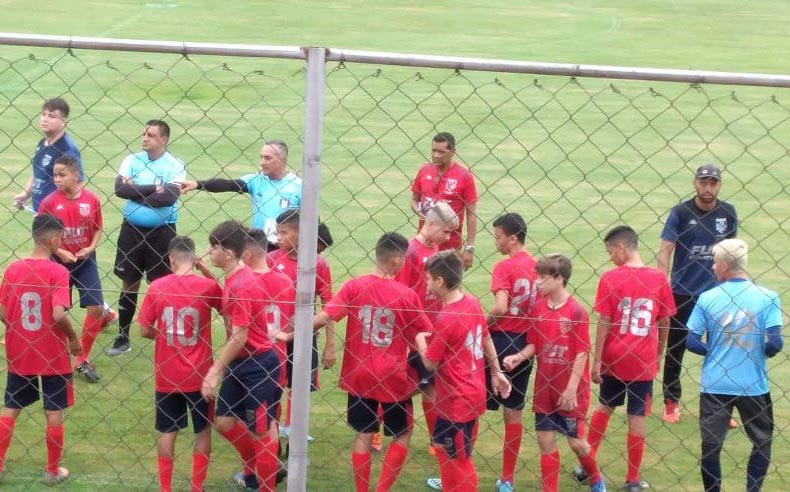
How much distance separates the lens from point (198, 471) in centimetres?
635

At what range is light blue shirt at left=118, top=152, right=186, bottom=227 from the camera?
27.8 ft

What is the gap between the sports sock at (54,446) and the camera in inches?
257

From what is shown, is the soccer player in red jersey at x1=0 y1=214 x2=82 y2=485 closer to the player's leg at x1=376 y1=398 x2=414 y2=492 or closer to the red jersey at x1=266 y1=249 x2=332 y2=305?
the red jersey at x1=266 y1=249 x2=332 y2=305

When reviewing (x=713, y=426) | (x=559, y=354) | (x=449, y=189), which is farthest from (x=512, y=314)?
(x=449, y=189)

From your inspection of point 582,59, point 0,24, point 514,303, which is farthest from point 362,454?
point 0,24

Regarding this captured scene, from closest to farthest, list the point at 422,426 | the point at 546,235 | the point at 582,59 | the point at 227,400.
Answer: the point at 227,400, the point at 422,426, the point at 546,235, the point at 582,59

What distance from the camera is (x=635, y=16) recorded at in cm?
3008

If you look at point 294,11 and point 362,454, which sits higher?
point 294,11

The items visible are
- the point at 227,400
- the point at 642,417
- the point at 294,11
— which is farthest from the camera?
the point at 294,11

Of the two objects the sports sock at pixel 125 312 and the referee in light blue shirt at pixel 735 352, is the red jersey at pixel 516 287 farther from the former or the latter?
the sports sock at pixel 125 312

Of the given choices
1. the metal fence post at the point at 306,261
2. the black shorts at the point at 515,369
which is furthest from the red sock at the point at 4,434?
the black shorts at the point at 515,369

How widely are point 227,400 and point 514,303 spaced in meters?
1.85

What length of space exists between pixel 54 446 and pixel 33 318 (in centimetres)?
74

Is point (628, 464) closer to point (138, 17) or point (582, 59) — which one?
point (582, 59)
